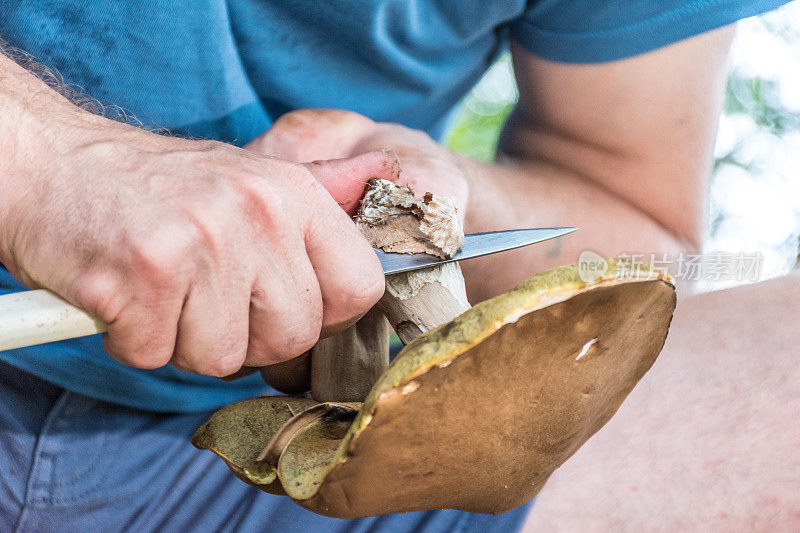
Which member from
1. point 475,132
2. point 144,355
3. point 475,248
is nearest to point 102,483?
point 144,355

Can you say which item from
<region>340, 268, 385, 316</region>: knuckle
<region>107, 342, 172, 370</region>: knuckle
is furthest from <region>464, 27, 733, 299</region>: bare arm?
<region>107, 342, 172, 370</region>: knuckle

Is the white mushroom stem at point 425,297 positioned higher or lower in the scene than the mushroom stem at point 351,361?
higher

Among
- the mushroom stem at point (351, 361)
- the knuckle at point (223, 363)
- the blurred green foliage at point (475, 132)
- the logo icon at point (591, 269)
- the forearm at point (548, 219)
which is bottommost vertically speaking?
the blurred green foliage at point (475, 132)

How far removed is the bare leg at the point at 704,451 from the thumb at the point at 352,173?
45 cm

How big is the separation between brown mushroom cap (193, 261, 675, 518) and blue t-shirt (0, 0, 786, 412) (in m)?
0.48

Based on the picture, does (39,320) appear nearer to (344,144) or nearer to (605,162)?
(344,144)

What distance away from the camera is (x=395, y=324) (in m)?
0.70

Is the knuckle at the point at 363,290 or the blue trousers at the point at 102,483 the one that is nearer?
the knuckle at the point at 363,290

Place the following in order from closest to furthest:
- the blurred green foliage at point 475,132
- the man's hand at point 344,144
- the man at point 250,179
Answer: the man at point 250,179, the man's hand at point 344,144, the blurred green foliage at point 475,132

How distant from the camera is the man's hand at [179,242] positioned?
54 centimetres

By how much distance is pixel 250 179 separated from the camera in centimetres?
58

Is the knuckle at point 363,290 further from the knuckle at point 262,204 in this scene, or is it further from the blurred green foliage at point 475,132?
the blurred green foliage at point 475,132

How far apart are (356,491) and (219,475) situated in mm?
454

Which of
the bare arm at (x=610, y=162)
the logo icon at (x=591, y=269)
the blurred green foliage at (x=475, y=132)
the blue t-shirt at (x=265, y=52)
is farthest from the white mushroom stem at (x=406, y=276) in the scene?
the blurred green foliage at (x=475, y=132)
